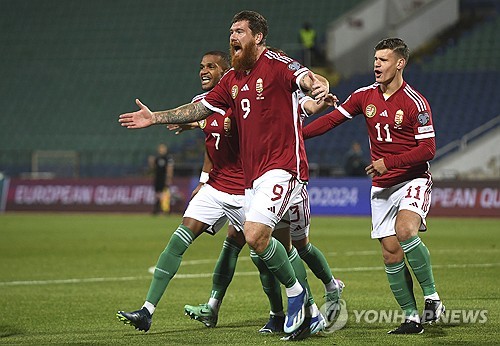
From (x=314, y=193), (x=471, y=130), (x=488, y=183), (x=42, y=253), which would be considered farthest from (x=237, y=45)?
(x=471, y=130)

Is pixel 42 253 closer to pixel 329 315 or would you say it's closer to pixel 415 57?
pixel 329 315

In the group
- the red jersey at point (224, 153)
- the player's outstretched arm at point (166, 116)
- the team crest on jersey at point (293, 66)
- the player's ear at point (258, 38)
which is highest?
the player's ear at point (258, 38)

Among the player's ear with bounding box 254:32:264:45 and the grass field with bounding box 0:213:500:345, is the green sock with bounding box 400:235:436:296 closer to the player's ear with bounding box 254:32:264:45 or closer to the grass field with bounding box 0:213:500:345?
the grass field with bounding box 0:213:500:345

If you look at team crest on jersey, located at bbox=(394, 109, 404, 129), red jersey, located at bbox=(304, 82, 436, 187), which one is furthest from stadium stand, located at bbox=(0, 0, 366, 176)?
team crest on jersey, located at bbox=(394, 109, 404, 129)

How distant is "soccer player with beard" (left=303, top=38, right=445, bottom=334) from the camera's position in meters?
8.47

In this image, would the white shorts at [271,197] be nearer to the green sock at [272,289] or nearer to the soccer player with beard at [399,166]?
the soccer player with beard at [399,166]

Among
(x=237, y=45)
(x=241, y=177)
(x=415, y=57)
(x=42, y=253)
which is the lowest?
(x=42, y=253)

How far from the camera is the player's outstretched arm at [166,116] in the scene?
26.1ft

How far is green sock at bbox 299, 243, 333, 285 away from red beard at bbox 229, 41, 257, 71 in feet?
6.83

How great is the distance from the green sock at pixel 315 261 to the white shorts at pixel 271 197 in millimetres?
1426

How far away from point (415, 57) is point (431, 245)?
68.4 feet

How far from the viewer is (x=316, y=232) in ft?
72.4

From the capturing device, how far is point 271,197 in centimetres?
782

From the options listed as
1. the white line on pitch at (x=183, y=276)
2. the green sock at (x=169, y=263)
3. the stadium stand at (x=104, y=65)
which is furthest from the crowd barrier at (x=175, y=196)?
the green sock at (x=169, y=263)
